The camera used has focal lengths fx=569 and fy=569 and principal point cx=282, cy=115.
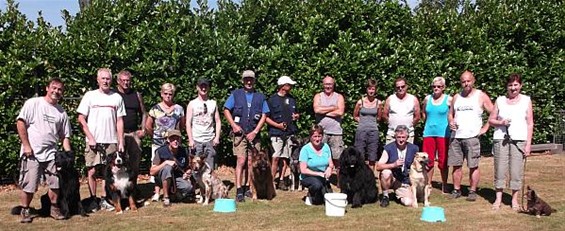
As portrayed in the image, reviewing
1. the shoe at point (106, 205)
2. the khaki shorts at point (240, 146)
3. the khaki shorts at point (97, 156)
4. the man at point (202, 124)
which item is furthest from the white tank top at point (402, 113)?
the shoe at point (106, 205)

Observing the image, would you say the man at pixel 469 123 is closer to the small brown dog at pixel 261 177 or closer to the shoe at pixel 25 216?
the small brown dog at pixel 261 177

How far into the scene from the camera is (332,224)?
21.1 ft

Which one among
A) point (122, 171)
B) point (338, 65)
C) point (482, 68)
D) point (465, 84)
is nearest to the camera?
point (122, 171)

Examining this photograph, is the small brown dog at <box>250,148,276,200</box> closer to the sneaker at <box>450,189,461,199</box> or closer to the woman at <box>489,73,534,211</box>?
the sneaker at <box>450,189,461,199</box>

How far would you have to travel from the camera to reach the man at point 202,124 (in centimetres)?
774

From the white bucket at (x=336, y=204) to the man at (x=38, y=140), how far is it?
3.17 meters

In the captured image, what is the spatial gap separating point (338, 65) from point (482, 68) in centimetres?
324

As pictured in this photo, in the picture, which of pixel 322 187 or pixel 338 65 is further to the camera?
pixel 338 65

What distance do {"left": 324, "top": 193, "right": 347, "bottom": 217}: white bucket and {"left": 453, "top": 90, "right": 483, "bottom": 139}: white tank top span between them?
2053 millimetres

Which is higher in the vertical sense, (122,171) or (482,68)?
(482,68)

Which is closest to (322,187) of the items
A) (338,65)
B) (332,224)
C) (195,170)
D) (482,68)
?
(332,224)

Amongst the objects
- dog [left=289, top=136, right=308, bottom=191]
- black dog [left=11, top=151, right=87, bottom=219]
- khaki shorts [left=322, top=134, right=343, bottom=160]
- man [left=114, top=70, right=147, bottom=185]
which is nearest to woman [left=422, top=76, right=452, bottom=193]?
khaki shorts [left=322, top=134, right=343, bottom=160]

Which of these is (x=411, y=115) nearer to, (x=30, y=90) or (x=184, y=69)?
(x=184, y=69)

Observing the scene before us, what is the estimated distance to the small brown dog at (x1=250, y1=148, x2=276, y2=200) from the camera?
7660 mm
